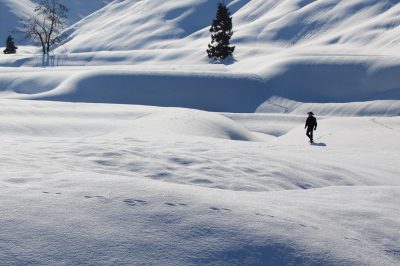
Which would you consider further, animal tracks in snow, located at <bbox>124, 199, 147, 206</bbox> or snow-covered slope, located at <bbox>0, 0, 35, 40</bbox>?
snow-covered slope, located at <bbox>0, 0, 35, 40</bbox>

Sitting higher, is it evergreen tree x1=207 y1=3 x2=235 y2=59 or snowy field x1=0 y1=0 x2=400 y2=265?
evergreen tree x1=207 y1=3 x2=235 y2=59

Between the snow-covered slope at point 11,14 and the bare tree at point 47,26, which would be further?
the snow-covered slope at point 11,14

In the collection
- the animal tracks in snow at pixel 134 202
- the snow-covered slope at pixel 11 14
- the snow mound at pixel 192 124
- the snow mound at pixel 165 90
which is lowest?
the snow mound at pixel 192 124

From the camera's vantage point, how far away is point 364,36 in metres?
48.2

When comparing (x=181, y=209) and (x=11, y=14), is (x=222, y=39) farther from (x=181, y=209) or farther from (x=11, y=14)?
(x=11, y=14)

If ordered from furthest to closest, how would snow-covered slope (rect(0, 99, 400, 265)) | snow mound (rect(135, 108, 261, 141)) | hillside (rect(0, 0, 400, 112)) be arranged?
hillside (rect(0, 0, 400, 112)) < snow mound (rect(135, 108, 261, 141)) < snow-covered slope (rect(0, 99, 400, 265))

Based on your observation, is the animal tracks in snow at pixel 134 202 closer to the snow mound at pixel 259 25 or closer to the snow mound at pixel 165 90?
the snow mound at pixel 165 90

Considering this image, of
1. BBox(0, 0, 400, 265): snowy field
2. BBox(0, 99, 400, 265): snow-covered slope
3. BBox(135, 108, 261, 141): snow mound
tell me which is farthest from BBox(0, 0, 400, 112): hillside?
BBox(0, 99, 400, 265): snow-covered slope

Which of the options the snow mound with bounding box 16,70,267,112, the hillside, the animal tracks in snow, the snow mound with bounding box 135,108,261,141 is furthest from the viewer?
the hillside

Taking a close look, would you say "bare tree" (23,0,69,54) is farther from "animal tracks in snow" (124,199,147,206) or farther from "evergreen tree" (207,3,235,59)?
"animal tracks in snow" (124,199,147,206)

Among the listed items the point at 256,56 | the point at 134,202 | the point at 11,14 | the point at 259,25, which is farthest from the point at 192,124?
the point at 11,14

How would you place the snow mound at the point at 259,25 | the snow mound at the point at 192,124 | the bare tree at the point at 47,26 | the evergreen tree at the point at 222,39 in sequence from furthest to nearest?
the snow mound at the point at 259,25, the bare tree at the point at 47,26, the evergreen tree at the point at 222,39, the snow mound at the point at 192,124

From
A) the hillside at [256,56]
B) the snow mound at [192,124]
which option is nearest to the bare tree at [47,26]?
the hillside at [256,56]

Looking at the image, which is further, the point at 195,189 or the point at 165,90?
the point at 165,90
